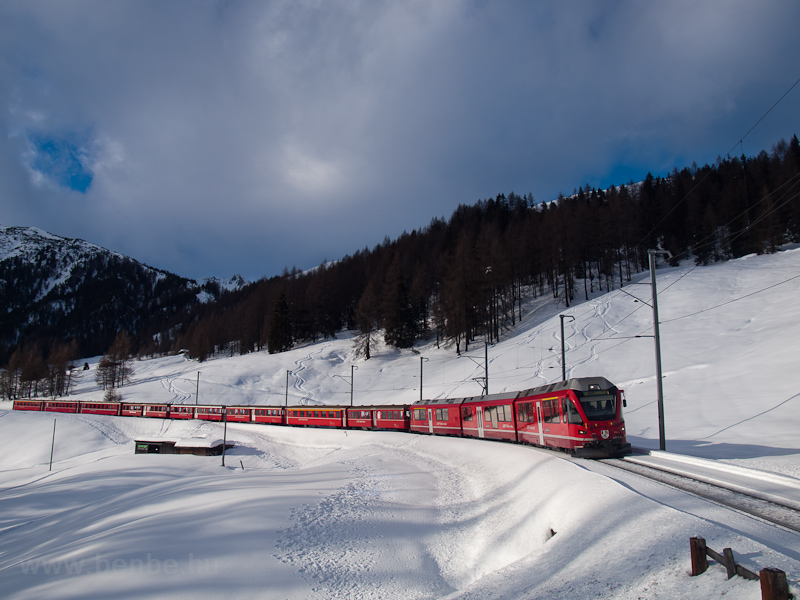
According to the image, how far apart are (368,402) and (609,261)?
1775 inches

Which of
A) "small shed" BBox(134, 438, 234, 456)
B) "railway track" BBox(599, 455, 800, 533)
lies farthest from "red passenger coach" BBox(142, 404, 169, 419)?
"railway track" BBox(599, 455, 800, 533)

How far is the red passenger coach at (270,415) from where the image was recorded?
46.4 m

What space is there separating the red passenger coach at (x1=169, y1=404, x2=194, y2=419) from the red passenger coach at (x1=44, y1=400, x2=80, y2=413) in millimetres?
18424

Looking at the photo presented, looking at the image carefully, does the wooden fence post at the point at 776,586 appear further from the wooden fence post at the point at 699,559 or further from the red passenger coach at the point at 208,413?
the red passenger coach at the point at 208,413

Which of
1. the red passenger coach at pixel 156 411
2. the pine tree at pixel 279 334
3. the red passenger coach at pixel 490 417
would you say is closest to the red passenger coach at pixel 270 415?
the red passenger coach at pixel 156 411

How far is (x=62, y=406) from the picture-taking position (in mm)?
63344

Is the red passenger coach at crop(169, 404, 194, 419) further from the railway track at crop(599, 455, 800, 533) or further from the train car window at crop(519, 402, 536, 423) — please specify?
the railway track at crop(599, 455, 800, 533)

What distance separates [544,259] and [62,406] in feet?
252

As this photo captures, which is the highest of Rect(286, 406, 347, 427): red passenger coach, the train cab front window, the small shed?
the train cab front window

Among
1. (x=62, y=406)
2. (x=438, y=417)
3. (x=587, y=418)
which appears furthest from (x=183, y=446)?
(x=62, y=406)

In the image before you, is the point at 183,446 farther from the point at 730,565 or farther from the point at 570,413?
the point at 730,565

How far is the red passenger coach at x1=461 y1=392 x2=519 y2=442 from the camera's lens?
905 inches

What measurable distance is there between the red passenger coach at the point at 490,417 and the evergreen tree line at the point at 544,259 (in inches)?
937

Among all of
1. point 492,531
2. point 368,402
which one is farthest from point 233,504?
point 368,402
